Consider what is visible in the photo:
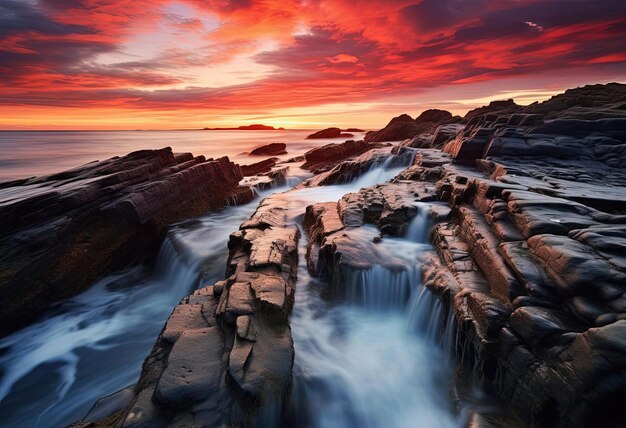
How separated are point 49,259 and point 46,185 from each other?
4.71 metres

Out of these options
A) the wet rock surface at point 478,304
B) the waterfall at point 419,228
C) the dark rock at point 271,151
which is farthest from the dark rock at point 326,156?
the wet rock surface at point 478,304

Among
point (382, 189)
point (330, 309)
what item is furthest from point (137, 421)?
point (382, 189)

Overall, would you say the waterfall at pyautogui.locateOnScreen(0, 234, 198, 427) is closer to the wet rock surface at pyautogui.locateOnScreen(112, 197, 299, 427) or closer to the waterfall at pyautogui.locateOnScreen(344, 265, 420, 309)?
the wet rock surface at pyautogui.locateOnScreen(112, 197, 299, 427)

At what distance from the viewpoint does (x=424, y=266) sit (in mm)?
8219

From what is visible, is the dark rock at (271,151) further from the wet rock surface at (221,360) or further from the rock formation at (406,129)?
the wet rock surface at (221,360)

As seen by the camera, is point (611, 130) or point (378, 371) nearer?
point (378, 371)

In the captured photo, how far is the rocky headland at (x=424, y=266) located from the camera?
4227 mm

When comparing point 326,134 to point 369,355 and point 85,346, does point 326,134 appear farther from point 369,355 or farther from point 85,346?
point 369,355

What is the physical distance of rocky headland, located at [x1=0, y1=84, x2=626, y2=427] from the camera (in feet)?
13.9

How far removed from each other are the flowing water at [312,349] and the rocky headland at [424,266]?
31 centimetres

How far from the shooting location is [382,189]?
13.7 meters

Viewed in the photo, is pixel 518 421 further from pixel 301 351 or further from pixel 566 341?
pixel 301 351

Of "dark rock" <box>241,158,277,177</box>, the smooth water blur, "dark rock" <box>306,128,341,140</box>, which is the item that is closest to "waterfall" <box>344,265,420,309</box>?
"dark rock" <box>241,158,277,177</box>

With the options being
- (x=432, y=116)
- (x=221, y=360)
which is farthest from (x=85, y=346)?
(x=432, y=116)
